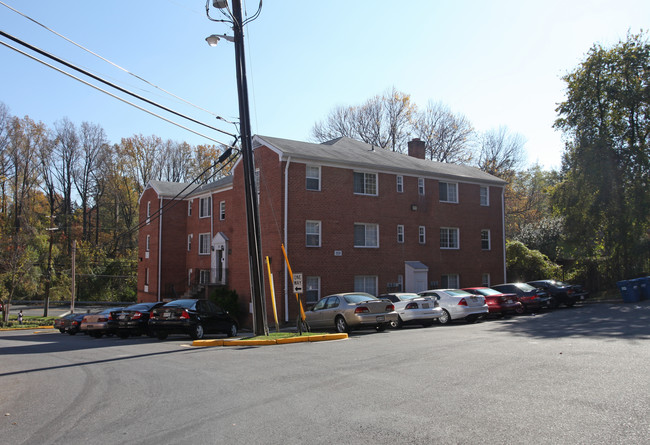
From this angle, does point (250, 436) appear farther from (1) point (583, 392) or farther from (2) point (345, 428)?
(1) point (583, 392)

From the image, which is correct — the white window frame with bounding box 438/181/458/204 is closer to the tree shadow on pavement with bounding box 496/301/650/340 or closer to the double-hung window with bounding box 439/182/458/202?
the double-hung window with bounding box 439/182/458/202

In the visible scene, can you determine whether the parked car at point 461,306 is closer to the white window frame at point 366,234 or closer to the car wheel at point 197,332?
the white window frame at point 366,234

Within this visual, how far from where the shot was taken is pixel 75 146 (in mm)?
60219

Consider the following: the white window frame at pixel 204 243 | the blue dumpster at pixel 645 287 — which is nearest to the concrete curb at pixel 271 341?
the blue dumpster at pixel 645 287

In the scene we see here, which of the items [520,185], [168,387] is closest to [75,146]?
[520,185]

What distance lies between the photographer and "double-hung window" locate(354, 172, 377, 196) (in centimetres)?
2822

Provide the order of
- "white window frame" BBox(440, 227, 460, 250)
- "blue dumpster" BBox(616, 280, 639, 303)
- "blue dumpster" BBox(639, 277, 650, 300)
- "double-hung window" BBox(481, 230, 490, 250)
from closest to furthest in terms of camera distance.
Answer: "blue dumpster" BBox(616, 280, 639, 303) → "blue dumpster" BBox(639, 277, 650, 300) → "white window frame" BBox(440, 227, 460, 250) → "double-hung window" BBox(481, 230, 490, 250)

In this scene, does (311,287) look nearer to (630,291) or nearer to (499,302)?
(499,302)

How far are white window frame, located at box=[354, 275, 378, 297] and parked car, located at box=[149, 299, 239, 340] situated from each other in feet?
31.7

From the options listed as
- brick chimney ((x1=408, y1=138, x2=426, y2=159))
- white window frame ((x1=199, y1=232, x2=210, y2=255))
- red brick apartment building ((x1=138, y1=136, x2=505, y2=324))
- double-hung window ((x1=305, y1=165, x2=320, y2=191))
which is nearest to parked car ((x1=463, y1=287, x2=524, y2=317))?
red brick apartment building ((x1=138, y1=136, x2=505, y2=324))

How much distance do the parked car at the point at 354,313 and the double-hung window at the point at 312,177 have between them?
866 centimetres

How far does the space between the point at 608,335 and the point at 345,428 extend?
33.8 ft

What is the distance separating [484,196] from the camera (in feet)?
112

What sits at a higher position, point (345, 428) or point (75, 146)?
point (75, 146)
